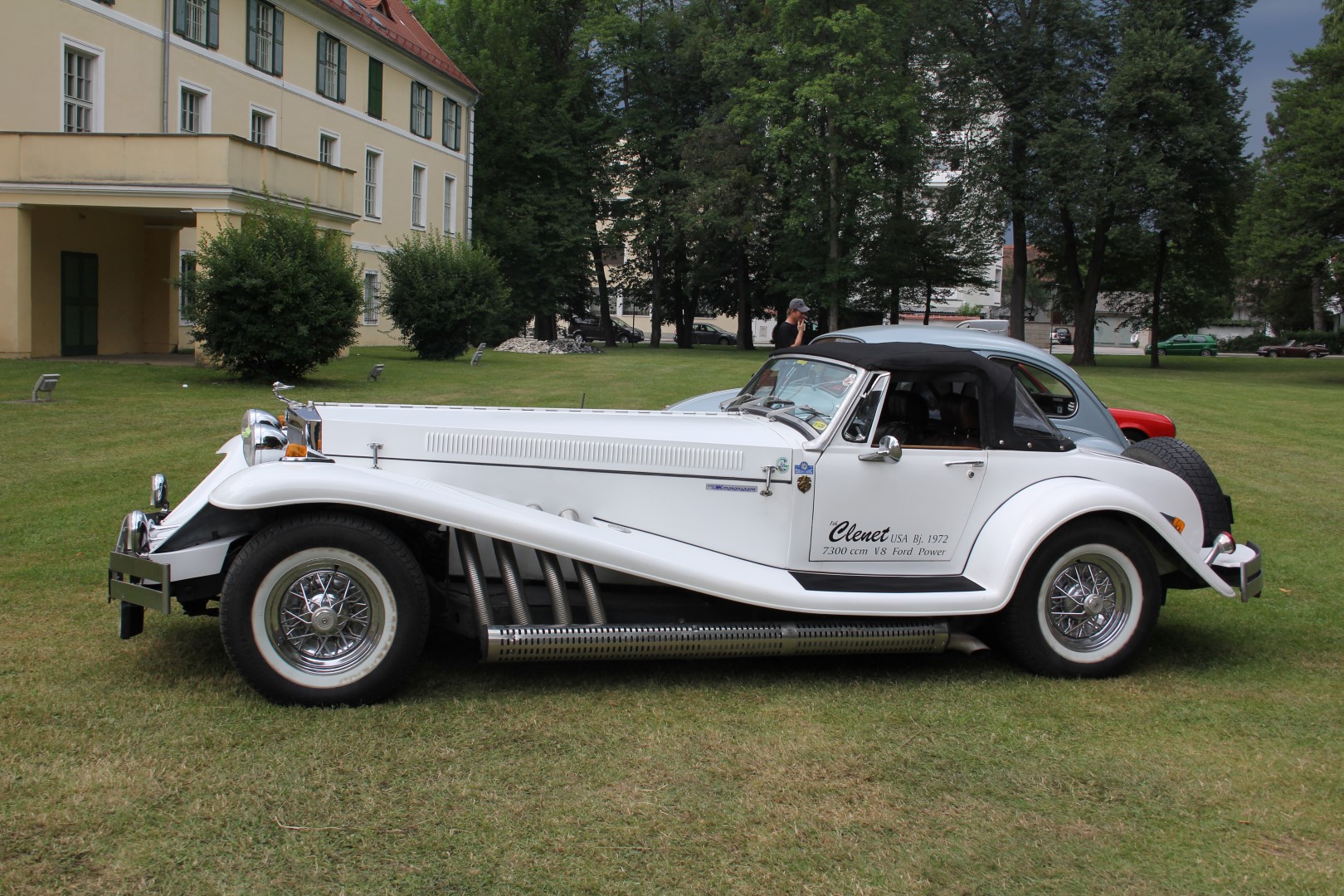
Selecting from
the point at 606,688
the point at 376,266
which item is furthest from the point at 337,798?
the point at 376,266

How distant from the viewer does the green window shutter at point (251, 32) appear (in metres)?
27.8

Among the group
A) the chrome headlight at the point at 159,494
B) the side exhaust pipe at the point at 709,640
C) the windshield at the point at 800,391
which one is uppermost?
the windshield at the point at 800,391

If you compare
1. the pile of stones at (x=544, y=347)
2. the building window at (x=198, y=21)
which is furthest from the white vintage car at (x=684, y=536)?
the pile of stones at (x=544, y=347)

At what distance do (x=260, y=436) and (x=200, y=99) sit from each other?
84.0ft

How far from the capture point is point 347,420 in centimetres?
491

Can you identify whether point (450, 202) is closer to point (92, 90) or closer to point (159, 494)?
point (92, 90)

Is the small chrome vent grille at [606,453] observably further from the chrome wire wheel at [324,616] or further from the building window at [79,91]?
the building window at [79,91]

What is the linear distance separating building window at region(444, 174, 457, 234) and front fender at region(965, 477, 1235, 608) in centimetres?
3893

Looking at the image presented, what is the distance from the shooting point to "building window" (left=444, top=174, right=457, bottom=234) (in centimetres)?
4156

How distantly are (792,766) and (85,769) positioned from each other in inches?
100

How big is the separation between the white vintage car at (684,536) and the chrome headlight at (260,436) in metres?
0.01

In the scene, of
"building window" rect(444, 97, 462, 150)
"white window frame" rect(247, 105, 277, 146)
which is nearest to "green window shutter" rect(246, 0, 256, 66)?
"white window frame" rect(247, 105, 277, 146)

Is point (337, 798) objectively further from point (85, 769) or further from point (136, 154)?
point (136, 154)

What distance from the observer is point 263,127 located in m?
29.4
